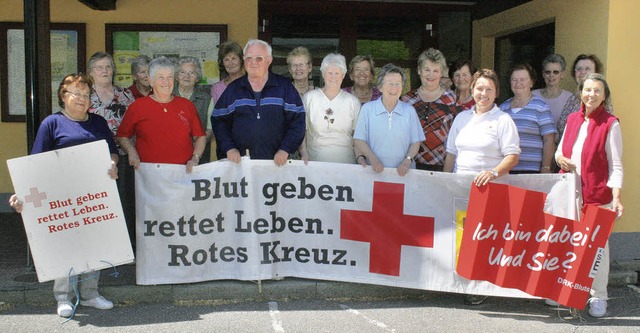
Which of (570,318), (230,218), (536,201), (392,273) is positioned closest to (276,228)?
(230,218)

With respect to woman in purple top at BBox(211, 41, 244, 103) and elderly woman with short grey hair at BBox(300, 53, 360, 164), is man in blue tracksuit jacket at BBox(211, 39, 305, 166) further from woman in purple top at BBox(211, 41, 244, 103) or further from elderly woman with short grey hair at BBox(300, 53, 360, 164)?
woman in purple top at BBox(211, 41, 244, 103)

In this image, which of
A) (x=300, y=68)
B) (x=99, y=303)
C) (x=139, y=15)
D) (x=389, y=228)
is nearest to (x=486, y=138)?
(x=389, y=228)

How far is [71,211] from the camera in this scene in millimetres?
4734

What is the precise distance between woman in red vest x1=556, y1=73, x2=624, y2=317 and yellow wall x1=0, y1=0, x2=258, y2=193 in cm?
486

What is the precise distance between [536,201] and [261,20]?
218 inches

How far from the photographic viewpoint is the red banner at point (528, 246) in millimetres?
4688

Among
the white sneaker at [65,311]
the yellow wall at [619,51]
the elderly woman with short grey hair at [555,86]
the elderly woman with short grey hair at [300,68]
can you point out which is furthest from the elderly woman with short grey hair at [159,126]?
the yellow wall at [619,51]

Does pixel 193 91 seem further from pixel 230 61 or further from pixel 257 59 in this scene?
pixel 257 59

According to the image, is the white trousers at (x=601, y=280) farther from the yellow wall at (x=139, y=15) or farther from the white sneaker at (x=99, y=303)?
the yellow wall at (x=139, y=15)

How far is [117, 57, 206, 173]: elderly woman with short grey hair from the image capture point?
5078 millimetres

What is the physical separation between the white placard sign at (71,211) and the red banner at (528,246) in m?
2.54

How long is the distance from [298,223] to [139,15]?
4.52 metres

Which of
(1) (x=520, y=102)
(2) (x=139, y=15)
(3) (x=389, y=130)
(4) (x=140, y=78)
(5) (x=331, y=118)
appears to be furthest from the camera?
(2) (x=139, y=15)

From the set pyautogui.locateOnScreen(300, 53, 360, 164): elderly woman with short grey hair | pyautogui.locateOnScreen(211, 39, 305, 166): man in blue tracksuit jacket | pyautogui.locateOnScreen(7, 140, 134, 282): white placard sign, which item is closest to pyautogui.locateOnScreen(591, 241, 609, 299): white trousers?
pyautogui.locateOnScreen(300, 53, 360, 164): elderly woman with short grey hair
